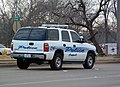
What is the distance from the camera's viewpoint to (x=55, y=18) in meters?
51.4

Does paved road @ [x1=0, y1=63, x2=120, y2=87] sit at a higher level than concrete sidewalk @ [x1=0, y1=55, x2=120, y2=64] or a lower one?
higher

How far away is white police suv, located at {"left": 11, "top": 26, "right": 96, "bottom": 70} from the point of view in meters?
19.5

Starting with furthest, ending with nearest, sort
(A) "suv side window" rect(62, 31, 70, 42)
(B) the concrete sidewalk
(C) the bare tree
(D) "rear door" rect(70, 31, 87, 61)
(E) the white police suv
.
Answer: (C) the bare tree < (B) the concrete sidewalk < (D) "rear door" rect(70, 31, 87, 61) < (A) "suv side window" rect(62, 31, 70, 42) < (E) the white police suv

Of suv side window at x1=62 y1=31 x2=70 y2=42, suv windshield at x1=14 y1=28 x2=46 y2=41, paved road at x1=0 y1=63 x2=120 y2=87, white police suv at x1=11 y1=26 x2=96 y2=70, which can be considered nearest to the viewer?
paved road at x1=0 y1=63 x2=120 y2=87

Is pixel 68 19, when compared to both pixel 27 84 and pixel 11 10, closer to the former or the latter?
pixel 11 10

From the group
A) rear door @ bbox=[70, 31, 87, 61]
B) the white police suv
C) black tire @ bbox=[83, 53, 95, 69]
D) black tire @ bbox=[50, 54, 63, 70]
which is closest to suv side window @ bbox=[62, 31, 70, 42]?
the white police suv

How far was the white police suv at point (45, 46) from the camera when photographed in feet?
64.1

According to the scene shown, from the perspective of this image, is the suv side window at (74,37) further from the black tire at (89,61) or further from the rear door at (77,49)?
the black tire at (89,61)

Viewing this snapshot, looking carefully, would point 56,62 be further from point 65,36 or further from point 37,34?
point 37,34

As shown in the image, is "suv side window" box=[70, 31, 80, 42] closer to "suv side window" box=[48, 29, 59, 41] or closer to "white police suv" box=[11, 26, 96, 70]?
"white police suv" box=[11, 26, 96, 70]

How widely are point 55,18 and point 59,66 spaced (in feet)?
103

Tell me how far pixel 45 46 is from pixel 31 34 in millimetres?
1078

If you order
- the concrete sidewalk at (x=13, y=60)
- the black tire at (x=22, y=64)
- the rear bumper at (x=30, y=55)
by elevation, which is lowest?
the concrete sidewalk at (x=13, y=60)

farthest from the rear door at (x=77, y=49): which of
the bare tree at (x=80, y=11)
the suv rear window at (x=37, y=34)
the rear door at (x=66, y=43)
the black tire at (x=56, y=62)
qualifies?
the bare tree at (x=80, y=11)
